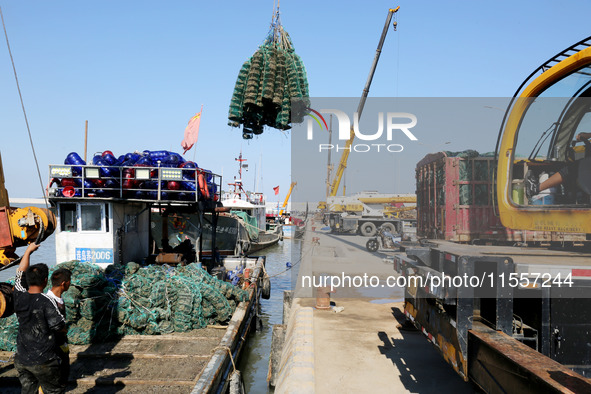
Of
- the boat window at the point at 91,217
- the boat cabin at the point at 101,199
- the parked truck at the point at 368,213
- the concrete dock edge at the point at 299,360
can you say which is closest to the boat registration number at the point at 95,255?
the boat cabin at the point at 101,199

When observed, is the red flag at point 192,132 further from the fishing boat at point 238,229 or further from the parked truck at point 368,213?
the parked truck at point 368,213

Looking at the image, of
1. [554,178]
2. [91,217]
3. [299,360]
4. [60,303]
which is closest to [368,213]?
[91,217]

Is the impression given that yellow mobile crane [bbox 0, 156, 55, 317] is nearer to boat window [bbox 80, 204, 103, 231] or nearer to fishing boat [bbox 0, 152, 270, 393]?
fishing boat [bbox 0, 152, 270, 393]

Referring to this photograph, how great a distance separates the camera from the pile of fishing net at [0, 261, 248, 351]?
30.4ft

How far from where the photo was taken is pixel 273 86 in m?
9.38

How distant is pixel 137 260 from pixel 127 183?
3.10 meters

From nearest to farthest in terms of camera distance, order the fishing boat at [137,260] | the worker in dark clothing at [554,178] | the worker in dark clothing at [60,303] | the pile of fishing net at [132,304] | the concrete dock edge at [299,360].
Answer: the worker in dark clothing at [60,303]
the worker in dark clothing at [554,178]
the concrete dock edge at [299,360]
the fishing boat at [137,260]
the pile of fishing net at [132,304]

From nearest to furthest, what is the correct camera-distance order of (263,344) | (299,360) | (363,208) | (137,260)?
(299,360) → (263,344) → (137,260) → (363,208)

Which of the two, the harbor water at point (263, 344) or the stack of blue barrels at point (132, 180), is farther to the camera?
the stack of blue barrels at point (132, 180)

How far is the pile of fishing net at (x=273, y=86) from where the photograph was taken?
9383 mm

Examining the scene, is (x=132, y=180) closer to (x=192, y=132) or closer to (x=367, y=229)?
(x=192, y=132)

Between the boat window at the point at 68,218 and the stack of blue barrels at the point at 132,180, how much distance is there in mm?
468

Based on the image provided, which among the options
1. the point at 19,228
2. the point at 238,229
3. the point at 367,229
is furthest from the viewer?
the point at 367,229

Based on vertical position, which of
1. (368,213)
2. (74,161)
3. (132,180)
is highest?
(74,161)
